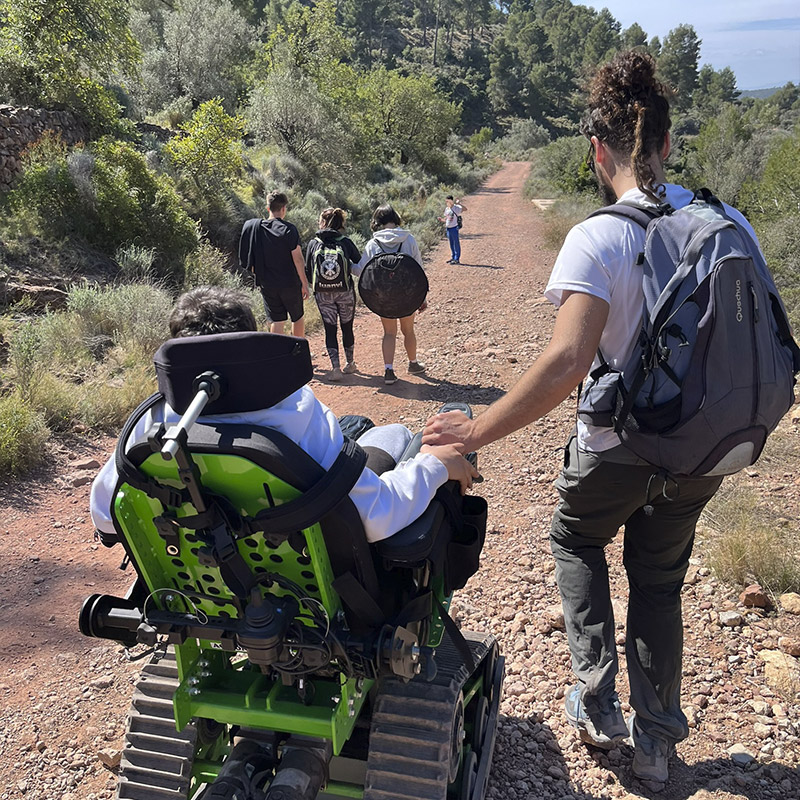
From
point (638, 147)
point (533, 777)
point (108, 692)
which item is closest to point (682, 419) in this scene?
point (638, 147)

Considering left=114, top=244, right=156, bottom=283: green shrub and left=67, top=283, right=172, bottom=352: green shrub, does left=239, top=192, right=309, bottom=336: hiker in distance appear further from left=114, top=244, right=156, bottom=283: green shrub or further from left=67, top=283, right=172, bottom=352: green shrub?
left=114, top=244, right=156, bottom=283: green shrub

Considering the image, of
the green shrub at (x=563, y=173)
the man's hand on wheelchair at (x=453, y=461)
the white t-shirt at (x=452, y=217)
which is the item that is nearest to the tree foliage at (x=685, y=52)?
the green shrub at (x=563, y=173)

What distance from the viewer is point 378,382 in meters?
7.39

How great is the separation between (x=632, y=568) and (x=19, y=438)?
464 cm

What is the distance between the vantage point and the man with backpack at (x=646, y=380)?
6.11 ft

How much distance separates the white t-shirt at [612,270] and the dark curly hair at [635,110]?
12 centimetres

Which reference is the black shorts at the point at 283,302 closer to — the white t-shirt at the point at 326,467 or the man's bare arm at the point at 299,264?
the man's bare arm at the point at 299,264

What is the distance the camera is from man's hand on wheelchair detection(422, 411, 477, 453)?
2141 mm

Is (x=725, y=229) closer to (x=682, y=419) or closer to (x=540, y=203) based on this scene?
(x=682, y=419)

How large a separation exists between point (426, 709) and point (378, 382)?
18.4 ft

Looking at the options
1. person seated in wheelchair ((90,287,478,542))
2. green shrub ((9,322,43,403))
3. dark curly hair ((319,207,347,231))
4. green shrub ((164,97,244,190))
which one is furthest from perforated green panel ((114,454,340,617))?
green shrub ((164,97,244,190))

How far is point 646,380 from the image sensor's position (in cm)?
195

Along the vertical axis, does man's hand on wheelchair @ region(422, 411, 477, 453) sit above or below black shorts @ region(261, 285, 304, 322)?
above

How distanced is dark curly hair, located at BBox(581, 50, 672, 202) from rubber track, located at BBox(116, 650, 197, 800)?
7.21 feet
